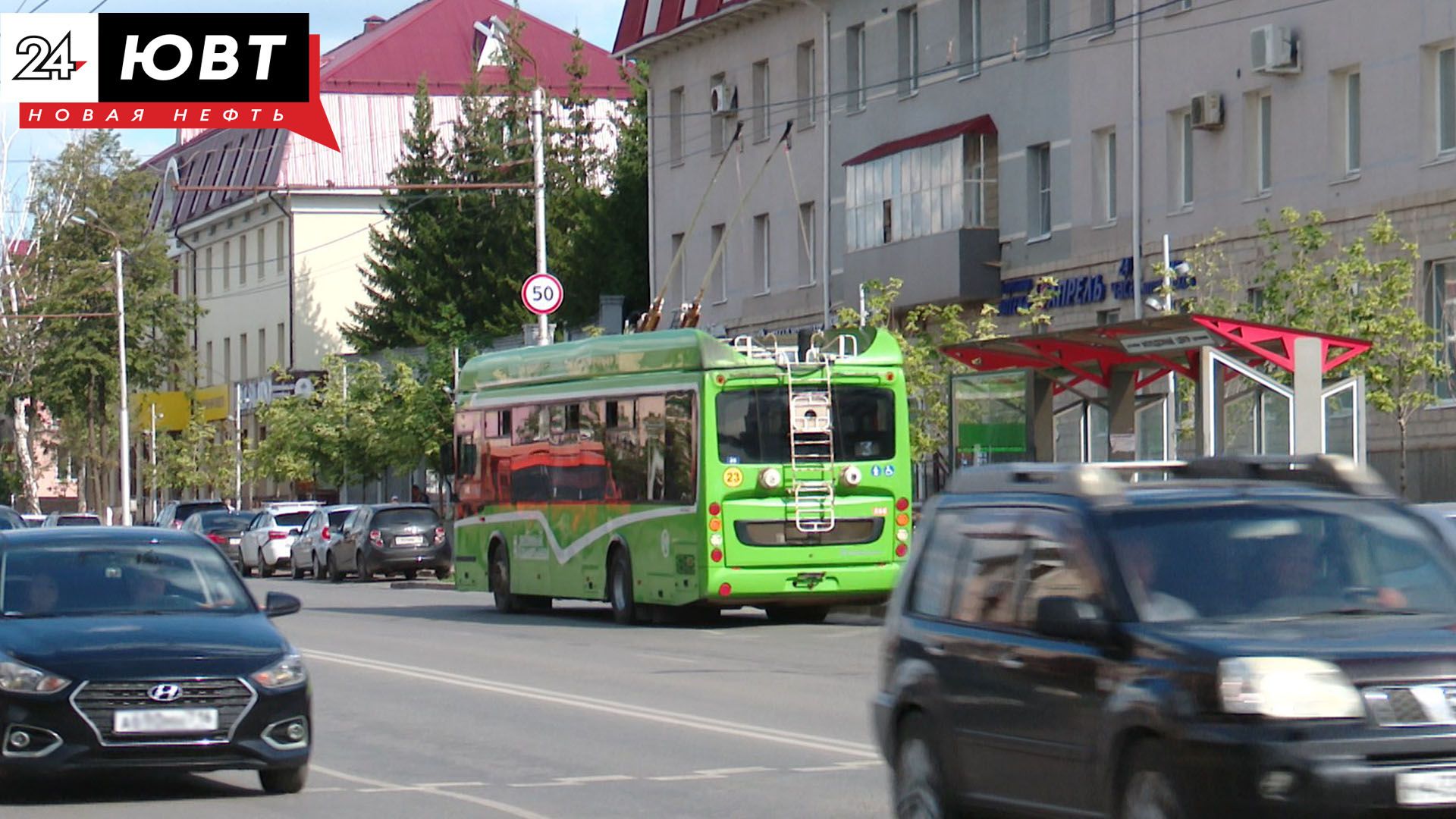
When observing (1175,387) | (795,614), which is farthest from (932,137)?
(795,614)

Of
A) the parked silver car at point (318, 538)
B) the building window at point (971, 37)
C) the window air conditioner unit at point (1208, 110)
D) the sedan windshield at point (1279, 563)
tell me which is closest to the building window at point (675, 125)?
the parked silver car at point (318, 538)

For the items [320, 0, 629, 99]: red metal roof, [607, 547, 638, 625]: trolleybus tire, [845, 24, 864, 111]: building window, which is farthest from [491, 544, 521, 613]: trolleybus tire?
[320, 0, 629, 99]: red metal roof

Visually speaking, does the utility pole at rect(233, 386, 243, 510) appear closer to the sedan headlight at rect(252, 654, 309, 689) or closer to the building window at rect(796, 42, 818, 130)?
the building window at rect(796, 42, 818, 130)

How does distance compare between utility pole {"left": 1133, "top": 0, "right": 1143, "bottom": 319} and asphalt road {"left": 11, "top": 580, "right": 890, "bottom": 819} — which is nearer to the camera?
asphalt road {"left": 11, "top": 580, "right": 890, "bottom": 819}

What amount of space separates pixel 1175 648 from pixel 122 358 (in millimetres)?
71149

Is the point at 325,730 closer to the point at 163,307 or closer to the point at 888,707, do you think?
the point at 888,707

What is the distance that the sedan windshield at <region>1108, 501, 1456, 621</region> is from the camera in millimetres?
8414

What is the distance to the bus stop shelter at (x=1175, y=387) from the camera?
73.9ft

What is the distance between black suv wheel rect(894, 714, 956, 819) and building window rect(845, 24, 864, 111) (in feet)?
126

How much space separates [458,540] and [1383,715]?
85.1ft

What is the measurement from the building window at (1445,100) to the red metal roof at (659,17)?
20685mm

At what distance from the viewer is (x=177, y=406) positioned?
93.6m

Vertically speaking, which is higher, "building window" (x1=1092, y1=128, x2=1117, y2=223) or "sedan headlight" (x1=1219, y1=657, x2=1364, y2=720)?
"building window" (x1=1092, y1=128, x2=1117, y2=223)

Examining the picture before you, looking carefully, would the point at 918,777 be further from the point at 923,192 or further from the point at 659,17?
the point at 659,17
